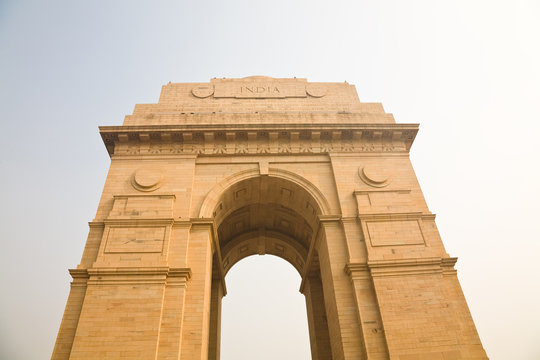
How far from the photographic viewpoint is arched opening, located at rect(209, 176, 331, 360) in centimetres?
1828

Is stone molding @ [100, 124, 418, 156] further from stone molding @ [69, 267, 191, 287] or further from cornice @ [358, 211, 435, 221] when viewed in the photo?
stone molding @ [69, 267, 191, 287]

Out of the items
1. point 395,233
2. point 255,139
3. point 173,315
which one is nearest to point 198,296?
point 173,315

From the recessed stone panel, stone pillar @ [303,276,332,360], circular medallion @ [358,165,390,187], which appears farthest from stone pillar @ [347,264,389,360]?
stone pillar @ [303,276,332,360]

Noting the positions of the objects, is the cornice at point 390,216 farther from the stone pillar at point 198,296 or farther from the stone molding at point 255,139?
the stone pillar at point 198,296

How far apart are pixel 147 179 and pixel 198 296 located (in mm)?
6384

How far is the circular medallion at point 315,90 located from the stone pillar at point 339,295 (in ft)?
31.0

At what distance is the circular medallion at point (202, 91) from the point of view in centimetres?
2200

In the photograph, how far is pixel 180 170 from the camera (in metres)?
17.6

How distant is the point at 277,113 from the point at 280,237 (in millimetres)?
8438

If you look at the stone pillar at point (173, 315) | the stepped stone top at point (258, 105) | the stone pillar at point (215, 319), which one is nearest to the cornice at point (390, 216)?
the stepped stone top at point (258, 105)

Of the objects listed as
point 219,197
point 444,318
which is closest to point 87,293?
point 219,197

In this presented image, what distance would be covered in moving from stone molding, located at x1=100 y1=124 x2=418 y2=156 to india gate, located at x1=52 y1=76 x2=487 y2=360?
0.06 m

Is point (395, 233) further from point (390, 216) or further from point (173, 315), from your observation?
point (173, 315)

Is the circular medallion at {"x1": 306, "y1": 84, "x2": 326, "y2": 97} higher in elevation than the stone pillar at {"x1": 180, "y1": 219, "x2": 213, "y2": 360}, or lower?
higher
